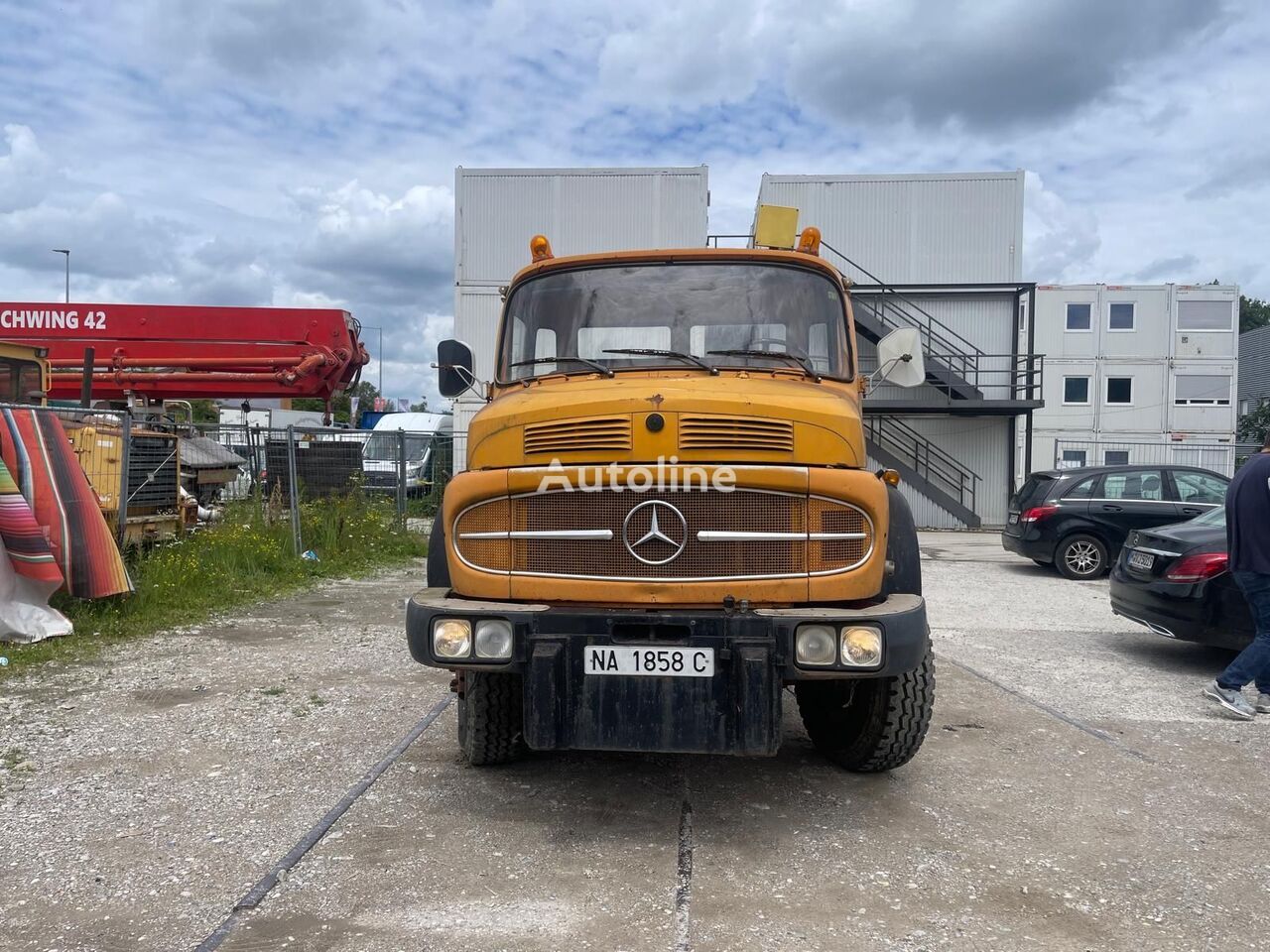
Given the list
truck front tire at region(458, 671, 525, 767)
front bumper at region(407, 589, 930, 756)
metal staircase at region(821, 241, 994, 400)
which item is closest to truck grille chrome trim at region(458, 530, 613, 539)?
front bumper at region(407, 589, 930, 756)

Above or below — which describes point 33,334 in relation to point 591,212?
below

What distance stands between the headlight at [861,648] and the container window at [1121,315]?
32.3 m

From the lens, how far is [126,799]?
13.9ft

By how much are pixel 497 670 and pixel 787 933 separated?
4.68ft

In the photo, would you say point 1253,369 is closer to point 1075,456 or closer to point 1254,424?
point 1254,424

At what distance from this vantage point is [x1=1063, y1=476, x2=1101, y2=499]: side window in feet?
41.7

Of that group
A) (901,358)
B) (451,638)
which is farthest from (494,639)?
(901,358)

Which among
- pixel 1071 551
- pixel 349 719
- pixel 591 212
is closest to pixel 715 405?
pixel 349 719

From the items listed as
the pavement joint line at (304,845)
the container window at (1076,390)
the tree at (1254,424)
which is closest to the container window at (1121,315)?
the container window at (1076,390)

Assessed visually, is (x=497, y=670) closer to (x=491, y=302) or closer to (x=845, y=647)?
(x=845, y=647)

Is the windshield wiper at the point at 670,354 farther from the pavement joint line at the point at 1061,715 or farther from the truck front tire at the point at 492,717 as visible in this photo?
the pavement joint line at the point at 1061,715

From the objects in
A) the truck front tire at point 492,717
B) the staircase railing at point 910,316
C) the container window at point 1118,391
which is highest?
the staircase railing at point 910,316

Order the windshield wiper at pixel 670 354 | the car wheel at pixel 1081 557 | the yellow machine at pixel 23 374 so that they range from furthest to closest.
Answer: the car wheel at pixel 1081 557 → the yellow machine at pixel 23 374 → the windshield wiper at pixel 670 354

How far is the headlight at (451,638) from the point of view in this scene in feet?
12.5
